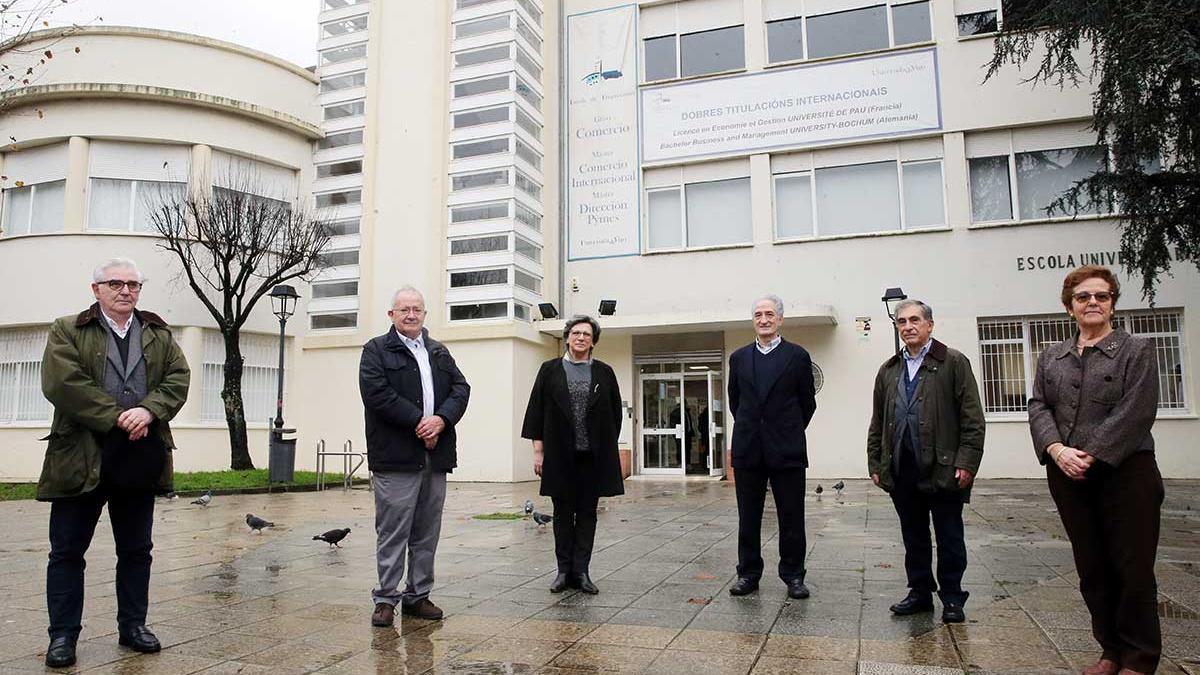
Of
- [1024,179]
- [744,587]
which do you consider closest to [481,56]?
[1024,179]

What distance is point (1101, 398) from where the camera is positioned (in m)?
3.56

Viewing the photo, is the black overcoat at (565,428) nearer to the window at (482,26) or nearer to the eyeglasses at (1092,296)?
the eyeglasses at (1092,296)

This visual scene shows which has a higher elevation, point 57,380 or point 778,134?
point 778,134

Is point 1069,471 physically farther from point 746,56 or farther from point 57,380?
point 746,56

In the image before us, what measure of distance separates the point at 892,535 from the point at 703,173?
40.4 feet

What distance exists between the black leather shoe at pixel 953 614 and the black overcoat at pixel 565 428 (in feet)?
6.75

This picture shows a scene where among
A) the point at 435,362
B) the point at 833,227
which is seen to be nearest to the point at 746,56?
the point at 833,227

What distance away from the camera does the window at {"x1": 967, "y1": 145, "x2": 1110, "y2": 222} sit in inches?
667

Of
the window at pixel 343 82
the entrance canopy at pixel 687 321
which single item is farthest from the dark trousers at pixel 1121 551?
the window at pixel 343 82

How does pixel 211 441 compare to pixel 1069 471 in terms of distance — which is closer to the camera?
pixel 1069 471

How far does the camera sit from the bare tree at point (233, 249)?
16547 mm

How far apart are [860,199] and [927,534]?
1426cm

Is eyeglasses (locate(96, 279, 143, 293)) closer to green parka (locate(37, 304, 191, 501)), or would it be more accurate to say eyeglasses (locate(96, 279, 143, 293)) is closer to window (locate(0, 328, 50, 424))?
green parka (locate(37, 304, 191, 501))

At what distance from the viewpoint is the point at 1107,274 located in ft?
12.1
